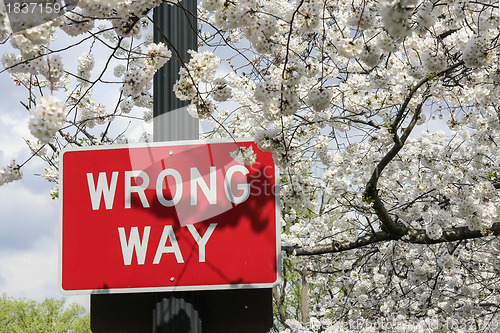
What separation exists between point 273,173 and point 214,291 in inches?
22.0

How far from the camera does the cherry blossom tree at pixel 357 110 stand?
267 cm

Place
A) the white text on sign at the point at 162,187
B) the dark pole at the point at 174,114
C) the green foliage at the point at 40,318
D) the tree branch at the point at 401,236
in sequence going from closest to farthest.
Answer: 1. the dark pole at the point at 174,114
2. the white text on sign at the point at 162,187
3. the tree branch at the point at 401,236
4. the green foliage at the point at 40,318

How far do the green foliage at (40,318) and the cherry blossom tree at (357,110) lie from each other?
16626 millimetres

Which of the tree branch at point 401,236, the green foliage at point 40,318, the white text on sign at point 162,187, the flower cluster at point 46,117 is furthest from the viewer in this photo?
the green foliage at point 40,318

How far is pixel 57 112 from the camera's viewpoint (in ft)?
6.60

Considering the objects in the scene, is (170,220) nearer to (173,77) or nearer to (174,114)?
(174,114)

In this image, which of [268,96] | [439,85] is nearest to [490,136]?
[439,85]

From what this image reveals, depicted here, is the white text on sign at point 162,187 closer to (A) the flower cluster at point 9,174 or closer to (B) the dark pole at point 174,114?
(B) the dark pole at point 174,114

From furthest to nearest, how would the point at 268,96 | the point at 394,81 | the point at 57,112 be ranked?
the point at 394,81
the point at 268,96
the point at 57,112

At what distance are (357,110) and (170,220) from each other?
443 cm

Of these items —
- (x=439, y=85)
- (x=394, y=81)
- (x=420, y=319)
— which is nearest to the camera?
(x=439, y=85)

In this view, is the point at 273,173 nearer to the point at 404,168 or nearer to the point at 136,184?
the point at 136,184

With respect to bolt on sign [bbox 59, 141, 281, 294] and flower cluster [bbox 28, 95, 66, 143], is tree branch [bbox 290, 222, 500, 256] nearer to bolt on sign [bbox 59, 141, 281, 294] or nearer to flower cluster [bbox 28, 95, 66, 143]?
bolt on sign [bbox 59, 141, 281, 294]

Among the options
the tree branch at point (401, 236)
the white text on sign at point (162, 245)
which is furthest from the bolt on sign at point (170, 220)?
the tree branch at point (401, 236)
